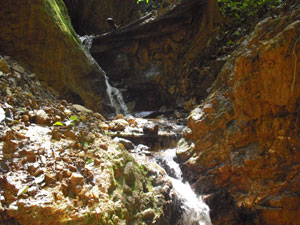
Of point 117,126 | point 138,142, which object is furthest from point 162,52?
point 138,142

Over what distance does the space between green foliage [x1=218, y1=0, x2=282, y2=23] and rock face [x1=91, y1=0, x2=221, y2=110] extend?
690mm

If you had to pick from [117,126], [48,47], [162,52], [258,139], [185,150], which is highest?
[162,52]

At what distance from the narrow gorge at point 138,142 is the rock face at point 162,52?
2.63 m

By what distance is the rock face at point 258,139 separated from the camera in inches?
123

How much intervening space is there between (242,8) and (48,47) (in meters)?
8.14

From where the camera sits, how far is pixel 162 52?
1010cm

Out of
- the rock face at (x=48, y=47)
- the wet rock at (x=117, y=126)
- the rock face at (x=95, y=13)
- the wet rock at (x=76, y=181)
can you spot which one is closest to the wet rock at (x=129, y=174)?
the wet rock at (x=76, y=181)

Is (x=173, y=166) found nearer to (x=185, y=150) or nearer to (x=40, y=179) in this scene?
(x=185, y=150)

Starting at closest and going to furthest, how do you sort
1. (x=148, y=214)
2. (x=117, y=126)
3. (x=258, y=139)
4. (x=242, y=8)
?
(x=148, y=214) → (x=258, y=139) → (x=117, y=126) → (x=242, y=8)

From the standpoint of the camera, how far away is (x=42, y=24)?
16.1ft

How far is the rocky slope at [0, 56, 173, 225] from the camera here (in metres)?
1.63

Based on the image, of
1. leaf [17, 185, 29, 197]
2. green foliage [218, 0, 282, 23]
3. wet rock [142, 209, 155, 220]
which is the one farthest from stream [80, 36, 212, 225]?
green foliage [218, 0, 282, 23]

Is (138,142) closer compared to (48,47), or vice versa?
(48,47)

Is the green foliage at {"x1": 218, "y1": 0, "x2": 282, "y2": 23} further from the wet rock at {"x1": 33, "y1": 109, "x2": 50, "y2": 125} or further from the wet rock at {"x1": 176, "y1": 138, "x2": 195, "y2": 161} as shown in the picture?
the wet rock at {"x1": 33, "y1": 109, "x2": 50, "y2": 125}
